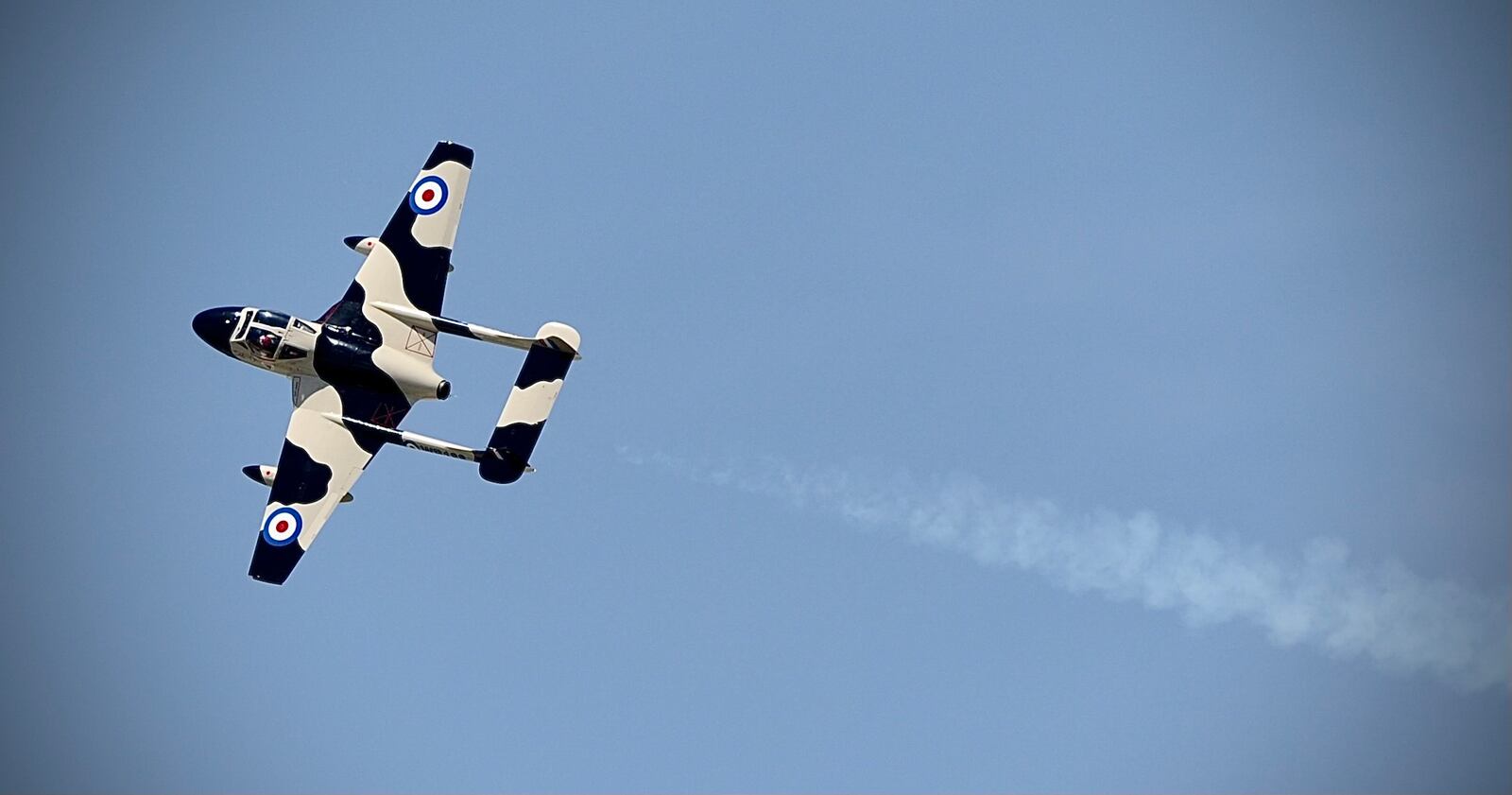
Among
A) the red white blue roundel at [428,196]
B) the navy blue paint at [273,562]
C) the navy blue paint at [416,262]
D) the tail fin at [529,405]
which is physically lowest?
the navy blue paint at [273,562]

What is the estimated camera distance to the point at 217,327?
6819 cm

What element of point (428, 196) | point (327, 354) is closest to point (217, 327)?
point (327, 354)

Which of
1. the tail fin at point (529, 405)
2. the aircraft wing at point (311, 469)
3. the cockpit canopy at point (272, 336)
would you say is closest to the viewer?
the tail fin at point (529, 405)

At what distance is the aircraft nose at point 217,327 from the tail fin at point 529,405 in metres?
12.8

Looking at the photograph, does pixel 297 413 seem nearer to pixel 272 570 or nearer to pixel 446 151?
pixel 272 570

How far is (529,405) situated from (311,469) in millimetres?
9863

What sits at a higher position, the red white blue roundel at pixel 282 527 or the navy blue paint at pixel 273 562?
the red white blue roundel at pixel 282 527

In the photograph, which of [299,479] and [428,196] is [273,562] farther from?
[428,196]

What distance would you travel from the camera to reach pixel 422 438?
65375 mm

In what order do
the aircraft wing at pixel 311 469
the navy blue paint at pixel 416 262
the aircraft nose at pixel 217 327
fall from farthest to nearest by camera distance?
1. the navy blue paint at pixel 416 262
2. the aircraft nose at pixel 217 327
3. the aircraft wing at pixel 311 469

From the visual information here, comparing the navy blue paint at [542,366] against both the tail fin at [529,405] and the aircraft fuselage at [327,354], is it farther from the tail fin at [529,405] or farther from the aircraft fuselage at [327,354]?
the aircraft fuselage at [327,354]

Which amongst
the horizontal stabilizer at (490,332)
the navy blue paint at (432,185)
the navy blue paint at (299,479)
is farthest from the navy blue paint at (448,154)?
the navy blue paint at (299,479)

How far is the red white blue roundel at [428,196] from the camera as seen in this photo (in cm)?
7056

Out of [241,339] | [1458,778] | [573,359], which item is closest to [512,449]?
[573,359]
